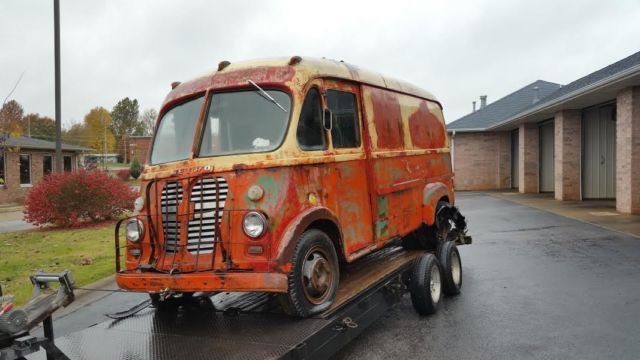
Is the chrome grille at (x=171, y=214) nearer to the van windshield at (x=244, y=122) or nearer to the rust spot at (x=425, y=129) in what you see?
the van windshield at (x=244, y=122)

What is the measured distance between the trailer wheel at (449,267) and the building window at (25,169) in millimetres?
28866

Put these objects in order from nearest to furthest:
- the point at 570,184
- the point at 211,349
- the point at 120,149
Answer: the point at 211,349 < the point at 570,184 < the point at 120,149

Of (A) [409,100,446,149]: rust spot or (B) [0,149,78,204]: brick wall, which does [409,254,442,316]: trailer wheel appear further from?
(B) [0,149,78,204]: brick wall

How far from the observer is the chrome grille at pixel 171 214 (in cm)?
434

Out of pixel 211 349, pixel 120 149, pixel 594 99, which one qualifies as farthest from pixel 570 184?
pixel 120 149

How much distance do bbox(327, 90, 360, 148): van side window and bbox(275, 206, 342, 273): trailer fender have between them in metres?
0.73

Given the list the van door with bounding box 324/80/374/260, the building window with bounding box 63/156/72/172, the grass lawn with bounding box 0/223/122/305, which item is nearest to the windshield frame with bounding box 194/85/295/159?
the van door with bounding box 324/80/374/260

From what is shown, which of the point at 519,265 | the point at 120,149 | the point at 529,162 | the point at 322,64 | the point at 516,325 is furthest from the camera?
the point at 120,149

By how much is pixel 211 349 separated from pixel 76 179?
13.2 m

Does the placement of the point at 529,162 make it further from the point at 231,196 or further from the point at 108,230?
the point at 231,196

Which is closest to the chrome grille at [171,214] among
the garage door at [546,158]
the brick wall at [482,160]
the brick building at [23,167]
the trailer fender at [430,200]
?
the trailer fender at [430,200]

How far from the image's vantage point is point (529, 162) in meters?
25.4

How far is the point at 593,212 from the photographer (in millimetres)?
15992

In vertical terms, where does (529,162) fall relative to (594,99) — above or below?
below
